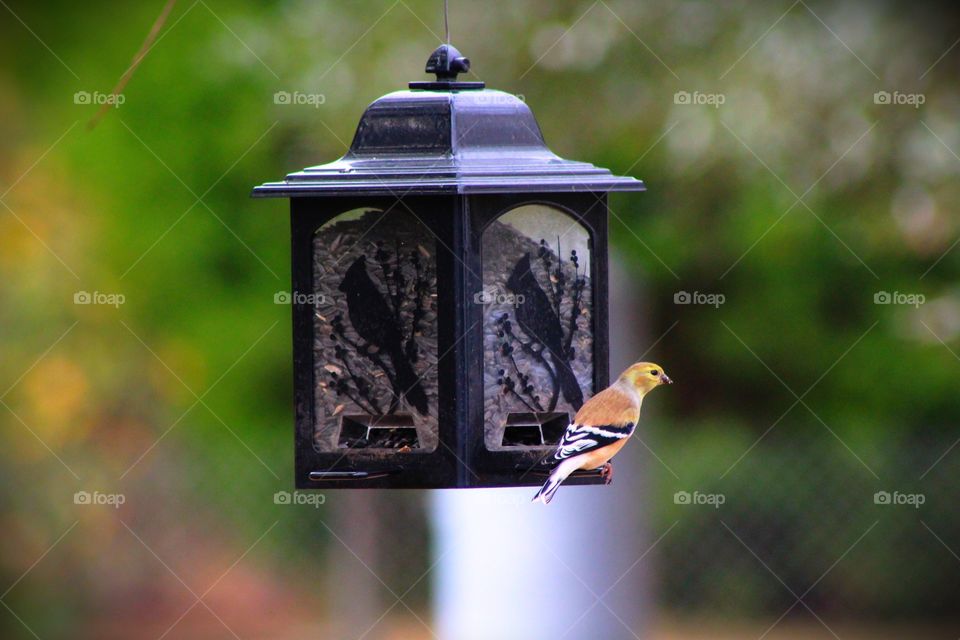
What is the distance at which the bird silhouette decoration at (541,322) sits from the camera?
3244 millimetres

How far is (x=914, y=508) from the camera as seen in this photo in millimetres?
6344

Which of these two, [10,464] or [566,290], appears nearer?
[566,290]

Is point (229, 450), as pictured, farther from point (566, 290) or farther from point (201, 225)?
point (566, 290)

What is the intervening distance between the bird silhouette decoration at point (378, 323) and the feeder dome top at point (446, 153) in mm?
265

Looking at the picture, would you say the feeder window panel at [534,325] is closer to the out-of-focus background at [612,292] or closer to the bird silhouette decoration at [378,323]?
the bird silhouette decoration at [378,323]

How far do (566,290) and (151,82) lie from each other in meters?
3.14

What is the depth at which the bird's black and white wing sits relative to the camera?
10.2 ft

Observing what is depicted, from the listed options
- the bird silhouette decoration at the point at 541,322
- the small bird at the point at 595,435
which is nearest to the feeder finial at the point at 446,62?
the bird silhouette decoration at the point at 541,322

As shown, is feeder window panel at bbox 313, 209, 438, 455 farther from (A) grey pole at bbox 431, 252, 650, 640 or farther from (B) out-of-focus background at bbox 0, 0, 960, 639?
(A) grey pole at bbox 431, 252, 650, 640

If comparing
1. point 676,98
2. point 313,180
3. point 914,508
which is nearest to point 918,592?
point 914,508

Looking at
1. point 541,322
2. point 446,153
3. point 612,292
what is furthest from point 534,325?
point 612,292

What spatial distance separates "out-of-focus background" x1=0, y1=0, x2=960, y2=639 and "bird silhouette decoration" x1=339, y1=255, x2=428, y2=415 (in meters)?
2.59

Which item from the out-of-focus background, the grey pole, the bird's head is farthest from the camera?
the grey pole

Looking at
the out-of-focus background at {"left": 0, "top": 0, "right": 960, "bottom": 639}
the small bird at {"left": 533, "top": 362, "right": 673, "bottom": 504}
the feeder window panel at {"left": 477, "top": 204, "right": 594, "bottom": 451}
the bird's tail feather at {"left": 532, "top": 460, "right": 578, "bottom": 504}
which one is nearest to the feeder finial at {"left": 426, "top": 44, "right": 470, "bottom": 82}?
the feeder window panel at {"left": 477, "top": 204, "right": 594, "bottom": 451}
